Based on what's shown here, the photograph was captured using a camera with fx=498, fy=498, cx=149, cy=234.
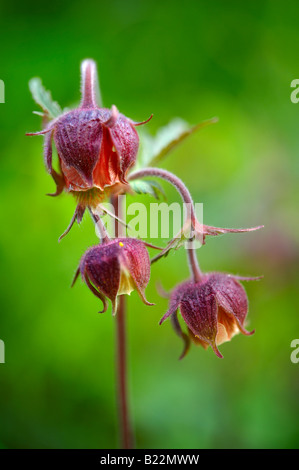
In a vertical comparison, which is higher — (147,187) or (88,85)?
(88,85)

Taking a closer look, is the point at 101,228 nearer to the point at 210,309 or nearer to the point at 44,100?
the point at 210,309

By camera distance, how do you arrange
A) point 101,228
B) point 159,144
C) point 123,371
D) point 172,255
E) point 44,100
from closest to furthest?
1. point 101,228
2. point 44,100
3. point 123,371
4. point 159,144
5. point 172,255

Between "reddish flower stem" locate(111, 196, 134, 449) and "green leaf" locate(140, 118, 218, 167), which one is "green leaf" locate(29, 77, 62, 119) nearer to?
"green leaf" locate(140, 118, 218, 167)

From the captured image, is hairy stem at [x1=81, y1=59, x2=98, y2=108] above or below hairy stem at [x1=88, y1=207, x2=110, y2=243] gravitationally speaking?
above

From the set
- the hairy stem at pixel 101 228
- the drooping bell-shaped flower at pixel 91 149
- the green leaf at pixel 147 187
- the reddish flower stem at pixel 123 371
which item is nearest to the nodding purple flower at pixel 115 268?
the hairy stem at pixel 101 228

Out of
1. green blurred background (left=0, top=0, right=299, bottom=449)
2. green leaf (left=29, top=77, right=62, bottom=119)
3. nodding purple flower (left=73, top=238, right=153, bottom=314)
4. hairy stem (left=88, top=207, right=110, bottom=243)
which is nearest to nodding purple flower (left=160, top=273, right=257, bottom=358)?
nodding purple flower (left=73, top=238, right=153, bottom=314)

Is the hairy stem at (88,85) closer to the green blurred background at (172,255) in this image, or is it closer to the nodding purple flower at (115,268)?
the nodding purple flower at (115,268)

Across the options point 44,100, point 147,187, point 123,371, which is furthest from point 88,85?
point 123,371
